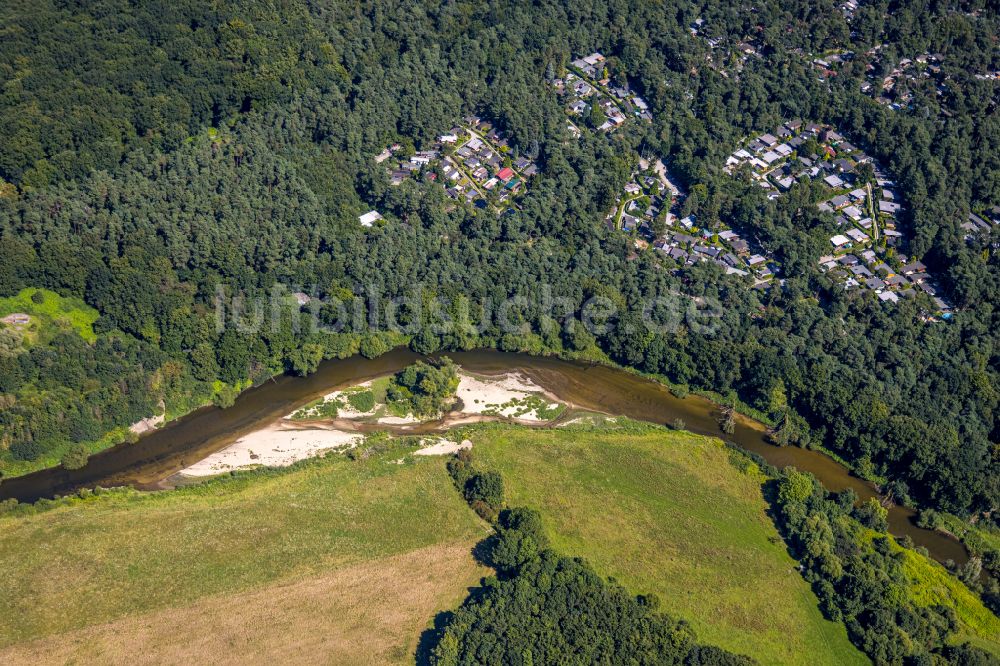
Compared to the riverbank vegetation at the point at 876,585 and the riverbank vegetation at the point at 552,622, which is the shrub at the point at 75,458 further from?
the riverbank vegetation at the point at 876,585

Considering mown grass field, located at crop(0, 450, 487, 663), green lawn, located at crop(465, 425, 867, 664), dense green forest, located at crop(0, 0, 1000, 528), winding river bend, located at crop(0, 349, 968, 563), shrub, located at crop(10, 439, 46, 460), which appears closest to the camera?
mown grass field, located at crop(0, 450, 487, 663)

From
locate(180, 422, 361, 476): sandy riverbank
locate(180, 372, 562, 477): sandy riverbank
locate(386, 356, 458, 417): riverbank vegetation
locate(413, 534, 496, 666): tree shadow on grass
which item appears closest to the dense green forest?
locate(386, 356, 458, 417): riverbank vegetation

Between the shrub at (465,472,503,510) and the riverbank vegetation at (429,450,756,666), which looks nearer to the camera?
the riverbank vegetation at (429,450,756,666)

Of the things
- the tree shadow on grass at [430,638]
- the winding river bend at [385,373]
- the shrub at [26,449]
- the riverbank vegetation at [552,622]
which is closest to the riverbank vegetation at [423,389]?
the winding river bend at [385,373]

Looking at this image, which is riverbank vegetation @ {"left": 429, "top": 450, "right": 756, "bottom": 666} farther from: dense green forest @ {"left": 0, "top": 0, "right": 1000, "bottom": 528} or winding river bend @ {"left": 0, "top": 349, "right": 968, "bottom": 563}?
dense green forest @ {"left": 0, "top": 0, "right": 1000, "bottom": 528}

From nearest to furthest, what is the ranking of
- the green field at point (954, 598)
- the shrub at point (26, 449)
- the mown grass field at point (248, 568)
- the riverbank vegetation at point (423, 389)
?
the mown grass field at point (248, 568) < the green field at point (954, 598) < the shrub at point (26, 449) < the riverbank vegetation at point (423, 389)

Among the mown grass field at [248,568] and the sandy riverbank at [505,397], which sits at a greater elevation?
the sandy riverbank at [505,397]

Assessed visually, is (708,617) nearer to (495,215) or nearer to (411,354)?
(411,354)

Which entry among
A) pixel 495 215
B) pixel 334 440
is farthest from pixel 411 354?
pixel 495 215
